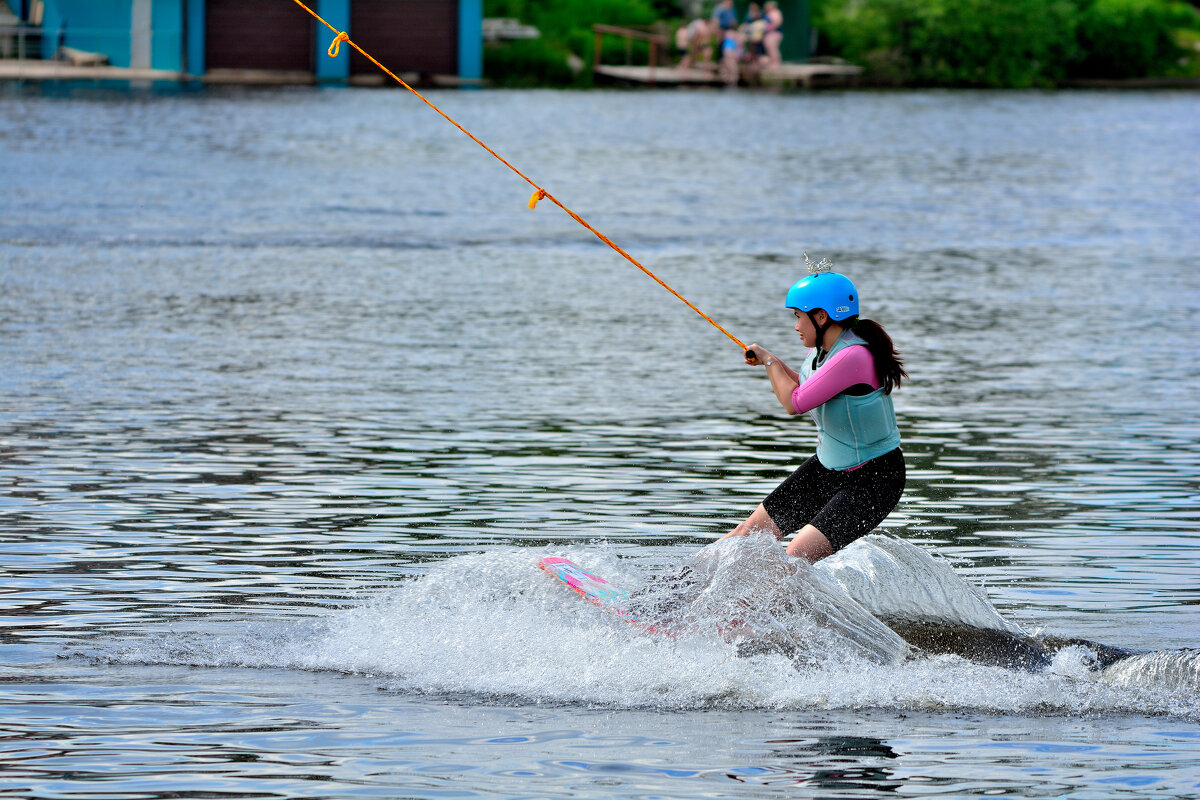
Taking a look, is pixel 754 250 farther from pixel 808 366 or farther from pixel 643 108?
Answer: pixel 643 108

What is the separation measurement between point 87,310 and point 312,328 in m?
2.44

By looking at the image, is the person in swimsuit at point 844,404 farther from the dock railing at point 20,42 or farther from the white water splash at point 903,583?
the dock railing at point 20,42

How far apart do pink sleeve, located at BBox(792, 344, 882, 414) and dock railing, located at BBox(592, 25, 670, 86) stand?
210ft

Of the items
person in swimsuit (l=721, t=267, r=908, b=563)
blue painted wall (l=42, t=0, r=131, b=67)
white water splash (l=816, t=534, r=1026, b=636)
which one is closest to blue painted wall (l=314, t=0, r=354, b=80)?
blue painted wall (l=42, t=0, r=131, b=67)

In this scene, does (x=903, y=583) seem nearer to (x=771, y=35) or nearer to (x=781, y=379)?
(x=781, y=379)

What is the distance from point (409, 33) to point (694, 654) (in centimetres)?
6090

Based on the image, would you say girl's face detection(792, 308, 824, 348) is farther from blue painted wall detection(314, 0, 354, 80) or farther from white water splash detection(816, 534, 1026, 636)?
blue painted wall detection(314, 0, 354, 80)

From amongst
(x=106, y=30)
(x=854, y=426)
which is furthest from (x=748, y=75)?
(x=854, y=426)

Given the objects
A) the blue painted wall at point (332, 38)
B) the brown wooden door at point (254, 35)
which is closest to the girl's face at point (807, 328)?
the blue painted wall at point (332, 38)

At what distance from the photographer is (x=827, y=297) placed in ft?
26.0

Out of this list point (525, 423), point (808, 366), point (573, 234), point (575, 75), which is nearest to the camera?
point (808, 366)

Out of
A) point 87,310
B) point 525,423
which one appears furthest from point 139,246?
point 525,423

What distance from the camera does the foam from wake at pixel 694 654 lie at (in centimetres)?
752

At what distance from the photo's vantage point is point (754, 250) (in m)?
26.4
